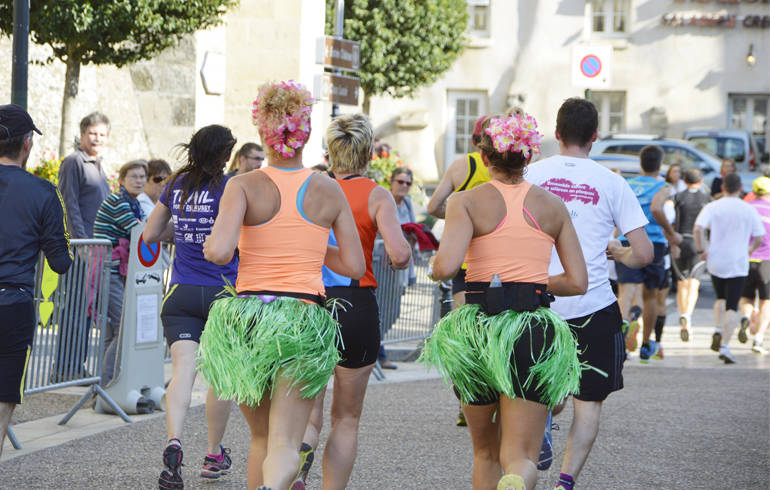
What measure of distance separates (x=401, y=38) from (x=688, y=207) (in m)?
12.6

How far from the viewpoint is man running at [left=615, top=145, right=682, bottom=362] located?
1059 cm

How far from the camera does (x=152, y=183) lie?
26.6ft

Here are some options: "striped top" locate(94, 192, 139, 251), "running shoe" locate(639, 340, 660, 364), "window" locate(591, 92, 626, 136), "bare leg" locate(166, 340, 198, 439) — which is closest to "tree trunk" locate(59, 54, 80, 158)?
"striped top" locate(94, 192, 139, 251)

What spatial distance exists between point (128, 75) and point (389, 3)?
928cm

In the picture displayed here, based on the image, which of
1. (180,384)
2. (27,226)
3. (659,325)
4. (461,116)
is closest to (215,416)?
(180,384)

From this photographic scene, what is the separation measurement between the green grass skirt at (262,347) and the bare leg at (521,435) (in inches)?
27.9

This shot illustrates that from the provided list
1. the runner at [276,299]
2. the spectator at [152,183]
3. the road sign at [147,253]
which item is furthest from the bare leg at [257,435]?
the spectator at [152,183]

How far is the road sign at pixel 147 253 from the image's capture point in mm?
7578

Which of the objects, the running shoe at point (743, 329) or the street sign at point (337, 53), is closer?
the street sign at point (337, 53)

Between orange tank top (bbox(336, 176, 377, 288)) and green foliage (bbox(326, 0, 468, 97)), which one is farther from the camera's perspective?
green foliage (bbox(326, 0, 468, 97))

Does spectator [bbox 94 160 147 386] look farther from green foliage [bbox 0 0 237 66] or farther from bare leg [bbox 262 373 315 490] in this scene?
green foliage [bbox 0 0 237 66]

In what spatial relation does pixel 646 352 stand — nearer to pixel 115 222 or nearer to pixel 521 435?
pixel 115 222

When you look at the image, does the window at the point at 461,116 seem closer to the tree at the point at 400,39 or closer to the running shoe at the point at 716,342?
the tree at the point at 400,39

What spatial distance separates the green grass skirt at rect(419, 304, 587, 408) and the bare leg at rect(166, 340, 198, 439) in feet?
5.80
